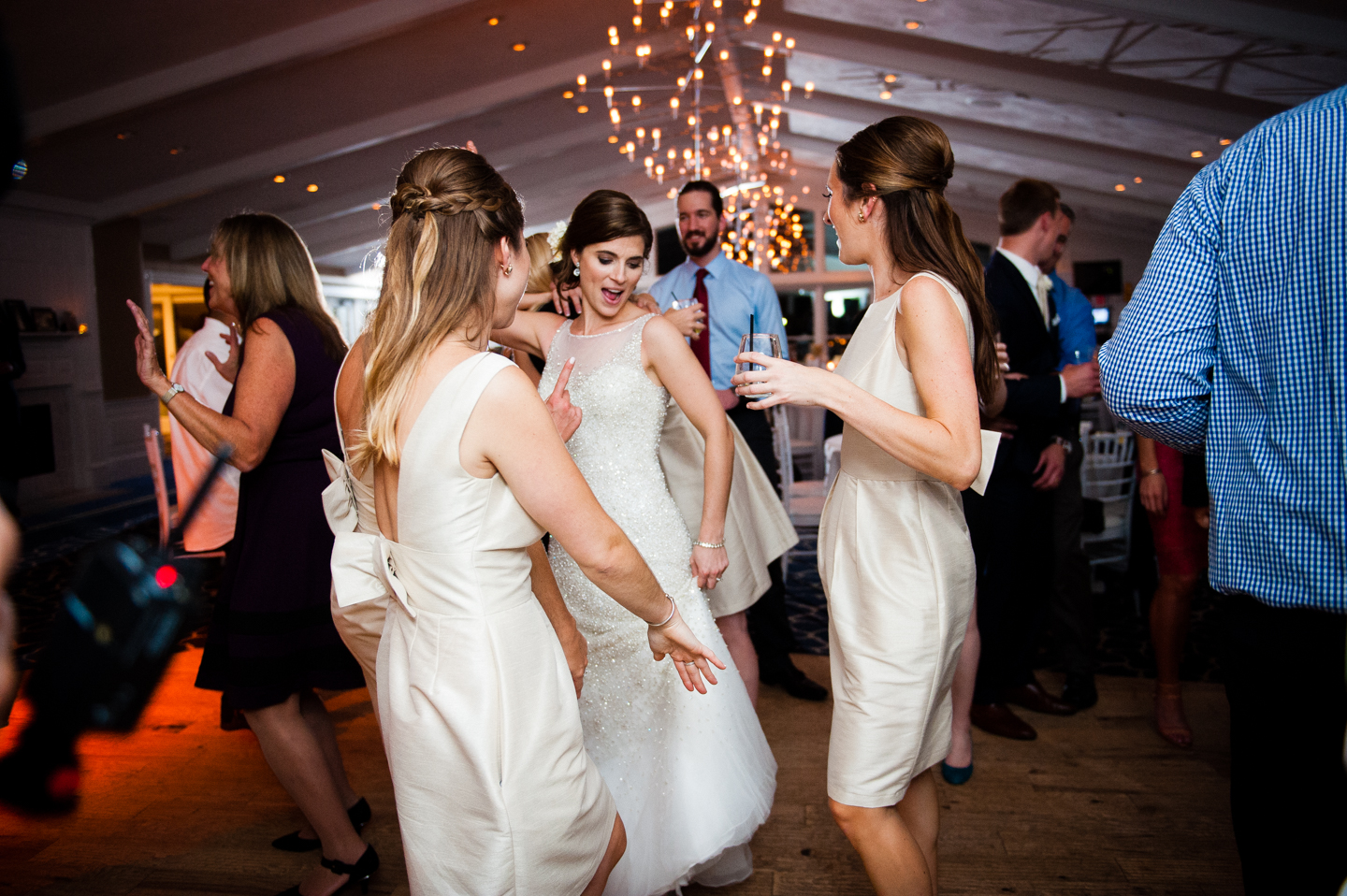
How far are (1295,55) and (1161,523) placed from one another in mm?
6466

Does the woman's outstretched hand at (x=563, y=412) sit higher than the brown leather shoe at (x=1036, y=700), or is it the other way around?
the woman's outstretched hand at (x=563, y=412)

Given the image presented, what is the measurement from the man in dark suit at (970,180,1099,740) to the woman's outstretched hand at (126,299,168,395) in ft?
7.79

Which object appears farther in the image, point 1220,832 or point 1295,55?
point 1295,55

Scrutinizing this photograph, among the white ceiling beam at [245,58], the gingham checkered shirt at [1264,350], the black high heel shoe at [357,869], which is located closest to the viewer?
the gingham checkered shirt at [1264,350]

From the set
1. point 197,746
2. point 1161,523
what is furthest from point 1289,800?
point 197,746

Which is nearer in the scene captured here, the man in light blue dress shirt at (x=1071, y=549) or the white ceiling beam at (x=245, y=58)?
the man in light blue dress shirt at (x=1071, y=549)

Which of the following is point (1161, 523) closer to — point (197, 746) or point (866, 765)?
point (866, 765)

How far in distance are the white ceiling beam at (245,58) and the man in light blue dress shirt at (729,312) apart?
4291 mm

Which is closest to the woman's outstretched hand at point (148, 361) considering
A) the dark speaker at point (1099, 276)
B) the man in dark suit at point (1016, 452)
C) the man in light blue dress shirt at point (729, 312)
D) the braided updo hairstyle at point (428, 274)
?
the braided updo hairstyle at point (428, 274)

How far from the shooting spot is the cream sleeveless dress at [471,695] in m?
1.28

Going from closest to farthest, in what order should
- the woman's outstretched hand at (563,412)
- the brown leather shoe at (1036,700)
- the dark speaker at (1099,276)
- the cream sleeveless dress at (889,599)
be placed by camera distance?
the cream sleeveless dress at (889,599)
the woman's outstretched hand at (563,412)
the brown leather shoe at (1036,700)
the dark speaker at (1099,276)

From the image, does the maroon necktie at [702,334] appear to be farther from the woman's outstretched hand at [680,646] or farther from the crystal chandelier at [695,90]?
the crystal chandelier at [695,90]

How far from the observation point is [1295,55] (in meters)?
7.10

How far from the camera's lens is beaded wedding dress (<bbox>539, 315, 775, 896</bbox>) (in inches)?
77.7
